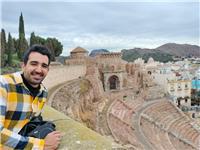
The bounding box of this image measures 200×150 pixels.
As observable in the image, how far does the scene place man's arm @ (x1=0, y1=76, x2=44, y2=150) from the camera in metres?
2.16

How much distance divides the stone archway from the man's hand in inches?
1286

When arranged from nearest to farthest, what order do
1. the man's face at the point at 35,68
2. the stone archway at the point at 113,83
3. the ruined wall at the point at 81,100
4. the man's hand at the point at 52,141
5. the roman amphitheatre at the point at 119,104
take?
1. the man's hand at the point at 52,141
2. the man's face at the point at 35,68
3. the ruined wall at the point at 81,100
4. the roman amphitheatre at the point at 119,104
5. the stone archway at the point at 113,83

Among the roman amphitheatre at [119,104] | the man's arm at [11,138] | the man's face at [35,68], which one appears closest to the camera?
the man's arm at [11,138]

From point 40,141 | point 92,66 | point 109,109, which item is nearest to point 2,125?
point 40,141

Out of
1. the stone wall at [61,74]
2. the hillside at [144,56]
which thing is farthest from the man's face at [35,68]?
the hillside at [144,56]

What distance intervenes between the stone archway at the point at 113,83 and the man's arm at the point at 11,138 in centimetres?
3281

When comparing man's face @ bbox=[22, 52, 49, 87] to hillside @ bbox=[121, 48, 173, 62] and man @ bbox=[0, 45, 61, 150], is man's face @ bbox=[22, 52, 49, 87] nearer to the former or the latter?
man @ bbox=[0, 45, 61, 150]

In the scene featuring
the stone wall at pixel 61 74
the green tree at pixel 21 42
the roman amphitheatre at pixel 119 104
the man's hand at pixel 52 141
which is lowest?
the roman amphitheatre at pixel 119 104

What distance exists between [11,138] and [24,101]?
348mm

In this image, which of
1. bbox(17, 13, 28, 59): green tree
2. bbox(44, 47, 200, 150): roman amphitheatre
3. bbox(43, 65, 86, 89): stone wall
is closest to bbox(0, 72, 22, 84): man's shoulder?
bbox(44, 47, 200, 150): roman amphitheatre

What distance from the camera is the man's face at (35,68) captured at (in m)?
2.44

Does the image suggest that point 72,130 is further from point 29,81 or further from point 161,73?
point 161,73

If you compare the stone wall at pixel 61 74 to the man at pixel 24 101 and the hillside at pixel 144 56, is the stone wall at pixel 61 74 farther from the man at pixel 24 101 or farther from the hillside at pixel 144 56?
the hillside at pixel 144 56

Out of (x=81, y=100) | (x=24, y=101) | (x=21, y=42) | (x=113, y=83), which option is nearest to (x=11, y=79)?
(x=24, y=101)
